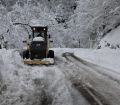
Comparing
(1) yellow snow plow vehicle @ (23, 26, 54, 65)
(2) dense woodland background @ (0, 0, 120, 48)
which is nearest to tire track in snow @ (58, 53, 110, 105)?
(1) yellow snow plow vehicle @ (23, 26, 54, 65)

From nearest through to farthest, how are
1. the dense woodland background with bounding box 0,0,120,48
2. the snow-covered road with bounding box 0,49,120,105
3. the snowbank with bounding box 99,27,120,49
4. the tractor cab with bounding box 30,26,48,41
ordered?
the snow-covered road with bounding box 0,49,120,105, the tractor cab with bounding box 30,26,48,41, the snowbank with bounding box 99,27,120,49, the dense woodland background with bounding box 0,0,120,48

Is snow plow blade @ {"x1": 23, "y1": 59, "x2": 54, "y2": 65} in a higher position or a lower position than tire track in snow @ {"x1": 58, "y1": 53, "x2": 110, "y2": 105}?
lower

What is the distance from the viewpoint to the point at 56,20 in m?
52.6

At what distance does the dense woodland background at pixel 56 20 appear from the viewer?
130 ft

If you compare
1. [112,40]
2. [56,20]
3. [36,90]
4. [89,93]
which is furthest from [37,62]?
[56,20]

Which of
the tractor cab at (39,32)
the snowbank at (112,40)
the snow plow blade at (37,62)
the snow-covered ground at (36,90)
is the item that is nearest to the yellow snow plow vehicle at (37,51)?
the snow plow blade at (37,62)

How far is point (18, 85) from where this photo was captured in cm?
1116

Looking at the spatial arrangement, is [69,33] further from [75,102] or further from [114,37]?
[75,102]

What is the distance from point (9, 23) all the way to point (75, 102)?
3736 cm

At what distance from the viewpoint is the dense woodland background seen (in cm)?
3977

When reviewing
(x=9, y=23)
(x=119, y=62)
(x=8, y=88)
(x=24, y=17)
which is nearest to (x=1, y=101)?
(x=8, y=88)

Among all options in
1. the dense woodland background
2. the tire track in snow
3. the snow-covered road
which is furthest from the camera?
the dense woodland background

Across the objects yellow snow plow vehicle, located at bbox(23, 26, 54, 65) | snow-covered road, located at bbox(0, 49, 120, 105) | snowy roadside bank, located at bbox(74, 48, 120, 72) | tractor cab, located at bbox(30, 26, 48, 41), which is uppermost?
tractor cab, located at bbox(30, 26, 48, 41)

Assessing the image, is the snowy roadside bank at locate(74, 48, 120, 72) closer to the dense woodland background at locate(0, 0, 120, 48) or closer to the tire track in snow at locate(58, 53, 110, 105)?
the tire track in snow at locate(58, 53, 110, 105)
